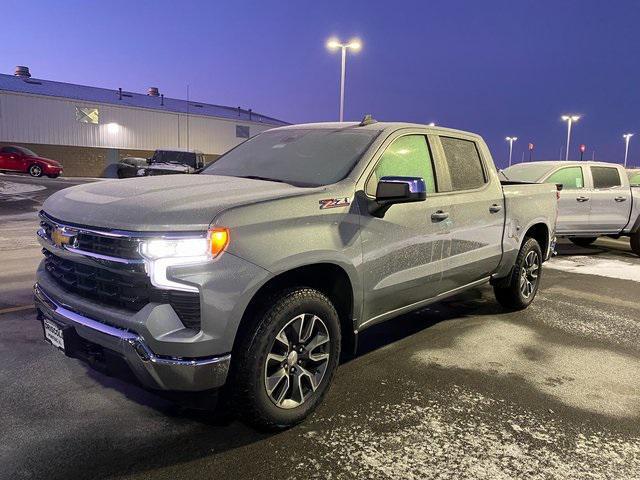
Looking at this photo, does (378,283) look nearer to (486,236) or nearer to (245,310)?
(245,310)

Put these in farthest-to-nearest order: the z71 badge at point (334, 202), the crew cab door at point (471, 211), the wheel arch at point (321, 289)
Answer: the crew cab door at point (471, 211)
the z71 badge at point (334, 202)
the wheel arch at point (321, 289)

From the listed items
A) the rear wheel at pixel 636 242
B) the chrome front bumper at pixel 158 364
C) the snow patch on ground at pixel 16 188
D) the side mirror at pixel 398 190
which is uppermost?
the side mirror at pixel 398 190

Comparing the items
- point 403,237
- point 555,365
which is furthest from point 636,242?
point 403,237

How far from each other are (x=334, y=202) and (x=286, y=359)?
3.33 ft

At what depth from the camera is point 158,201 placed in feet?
9.81

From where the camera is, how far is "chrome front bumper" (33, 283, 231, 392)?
2719mm

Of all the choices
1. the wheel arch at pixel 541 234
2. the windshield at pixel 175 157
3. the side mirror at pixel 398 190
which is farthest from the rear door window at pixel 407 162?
the windshield at pixel 175 157

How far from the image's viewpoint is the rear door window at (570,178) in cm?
1018

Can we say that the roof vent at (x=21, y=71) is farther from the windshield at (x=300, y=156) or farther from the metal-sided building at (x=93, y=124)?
the windshield at (x=300, y=156)

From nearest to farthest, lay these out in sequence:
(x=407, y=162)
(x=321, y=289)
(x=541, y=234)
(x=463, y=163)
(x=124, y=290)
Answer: (x=124, y=290)
(x=321, y=289)
(x=407, y=162)
(x=463, y=163)
(x=541, y=234)

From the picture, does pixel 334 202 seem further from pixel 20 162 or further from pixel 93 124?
pixel 93 124

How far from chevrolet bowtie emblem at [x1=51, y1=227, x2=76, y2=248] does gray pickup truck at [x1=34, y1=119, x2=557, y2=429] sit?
0.01m

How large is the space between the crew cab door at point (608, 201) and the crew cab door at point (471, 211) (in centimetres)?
597

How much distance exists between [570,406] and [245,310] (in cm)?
243
